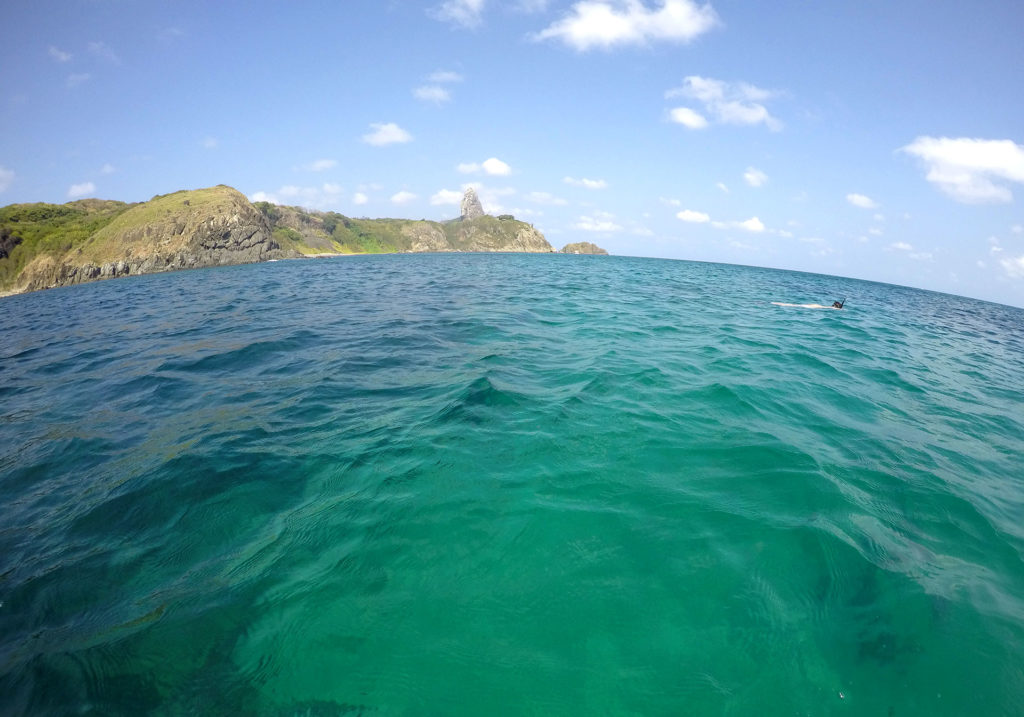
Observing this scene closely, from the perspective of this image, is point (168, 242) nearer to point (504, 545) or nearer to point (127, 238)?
point (127, 238)

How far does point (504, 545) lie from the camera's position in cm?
434

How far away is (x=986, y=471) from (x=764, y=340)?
8.13 metres

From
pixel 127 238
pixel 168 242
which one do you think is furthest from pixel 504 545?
pixel 127 238

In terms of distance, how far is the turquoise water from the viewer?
10.2 feet

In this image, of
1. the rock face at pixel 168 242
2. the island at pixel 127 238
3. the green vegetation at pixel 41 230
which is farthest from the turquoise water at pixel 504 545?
the green vegetation at pixel 41 230

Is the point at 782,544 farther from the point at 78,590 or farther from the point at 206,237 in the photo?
the point at 206,237

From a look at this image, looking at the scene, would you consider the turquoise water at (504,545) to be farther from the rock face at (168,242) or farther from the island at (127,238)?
the island at (127,238)

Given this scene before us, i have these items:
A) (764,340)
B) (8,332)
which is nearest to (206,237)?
(8,332)

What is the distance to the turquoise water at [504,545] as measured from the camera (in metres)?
3.12

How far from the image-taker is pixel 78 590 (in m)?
3.92

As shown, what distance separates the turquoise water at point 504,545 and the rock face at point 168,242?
93.3 metres

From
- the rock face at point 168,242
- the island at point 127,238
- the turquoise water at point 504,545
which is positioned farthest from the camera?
the island at point 127,238

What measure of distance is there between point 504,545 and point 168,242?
4395 inches

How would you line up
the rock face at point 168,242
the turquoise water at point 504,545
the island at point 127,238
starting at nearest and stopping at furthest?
the turquoise water at point 504,545, the rock face at point 168,242, the island at point 127,238
